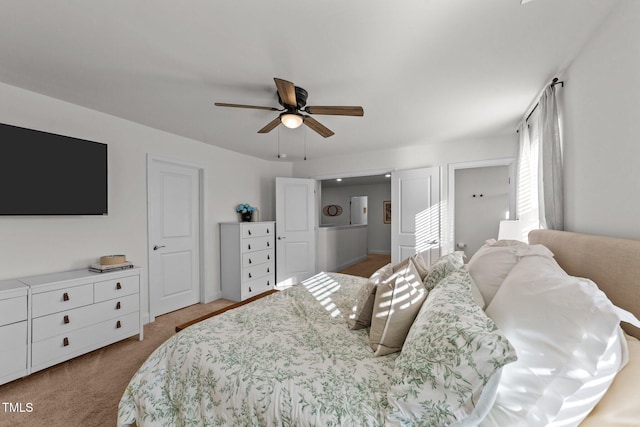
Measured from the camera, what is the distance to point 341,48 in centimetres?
164

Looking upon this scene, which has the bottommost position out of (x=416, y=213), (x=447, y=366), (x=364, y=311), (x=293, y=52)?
(x=364, y=311)

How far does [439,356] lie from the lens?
854 mm

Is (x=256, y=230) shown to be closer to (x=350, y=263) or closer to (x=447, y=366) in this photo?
(x=350, y=263)

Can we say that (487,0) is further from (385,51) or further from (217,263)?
(217,263)

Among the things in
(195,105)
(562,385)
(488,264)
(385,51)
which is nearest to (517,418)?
(562,385)

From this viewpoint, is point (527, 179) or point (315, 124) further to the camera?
point (527, 179)

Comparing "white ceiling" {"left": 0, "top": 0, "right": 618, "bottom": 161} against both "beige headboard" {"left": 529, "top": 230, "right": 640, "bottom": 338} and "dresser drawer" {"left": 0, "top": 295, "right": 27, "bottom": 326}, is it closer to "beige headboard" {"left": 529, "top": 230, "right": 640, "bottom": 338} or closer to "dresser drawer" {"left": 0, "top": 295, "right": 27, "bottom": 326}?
"beige headboard" {"left": 529, "top": 230, "right": 640, "bottom": 338}

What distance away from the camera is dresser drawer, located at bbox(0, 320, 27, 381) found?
1.85 m

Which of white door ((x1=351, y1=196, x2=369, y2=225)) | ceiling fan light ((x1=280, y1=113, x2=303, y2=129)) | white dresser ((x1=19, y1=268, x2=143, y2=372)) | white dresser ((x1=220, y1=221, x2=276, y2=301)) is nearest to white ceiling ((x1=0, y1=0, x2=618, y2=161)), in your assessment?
ceiling fan light ((x1=280, y1=113, x2=303, y2=129))

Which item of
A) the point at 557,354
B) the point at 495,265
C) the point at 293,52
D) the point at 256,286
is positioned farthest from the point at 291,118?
the point at 256,286

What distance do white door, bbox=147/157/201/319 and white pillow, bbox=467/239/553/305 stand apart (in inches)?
139

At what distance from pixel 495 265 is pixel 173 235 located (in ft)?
12.2

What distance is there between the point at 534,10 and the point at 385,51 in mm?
785

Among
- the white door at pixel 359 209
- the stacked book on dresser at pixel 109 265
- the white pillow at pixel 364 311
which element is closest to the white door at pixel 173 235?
the stacked book on dresser at pixel 109 265
